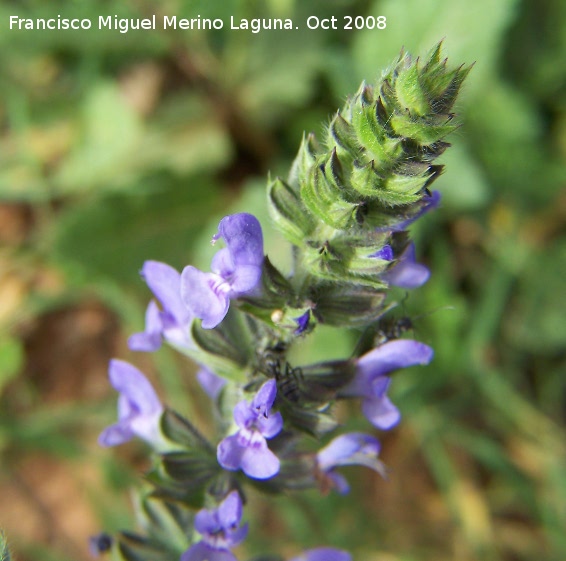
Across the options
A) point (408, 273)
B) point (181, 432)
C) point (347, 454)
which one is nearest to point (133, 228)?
point (181, 432)

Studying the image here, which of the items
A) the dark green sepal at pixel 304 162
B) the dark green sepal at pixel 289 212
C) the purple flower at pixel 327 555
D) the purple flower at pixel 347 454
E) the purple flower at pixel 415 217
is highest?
the dark green sepal at pixel 304 162

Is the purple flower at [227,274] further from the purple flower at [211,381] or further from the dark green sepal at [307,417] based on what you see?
the purple flower at [211,381]

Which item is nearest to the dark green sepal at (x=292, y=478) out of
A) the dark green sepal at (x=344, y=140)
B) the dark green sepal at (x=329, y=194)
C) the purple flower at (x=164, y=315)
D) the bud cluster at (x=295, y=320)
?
the bud cluster at (x=295, y=320)

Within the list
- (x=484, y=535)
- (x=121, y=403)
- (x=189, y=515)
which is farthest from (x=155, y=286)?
(x=484, y=535)

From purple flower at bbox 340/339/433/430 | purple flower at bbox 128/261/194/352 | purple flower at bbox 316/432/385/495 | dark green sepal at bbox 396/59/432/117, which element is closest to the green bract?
dark green sepal at bbox 396/59/432/117

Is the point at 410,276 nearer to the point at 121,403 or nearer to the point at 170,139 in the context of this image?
the point at 121,403

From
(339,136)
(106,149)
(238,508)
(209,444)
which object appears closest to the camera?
(339,136)
